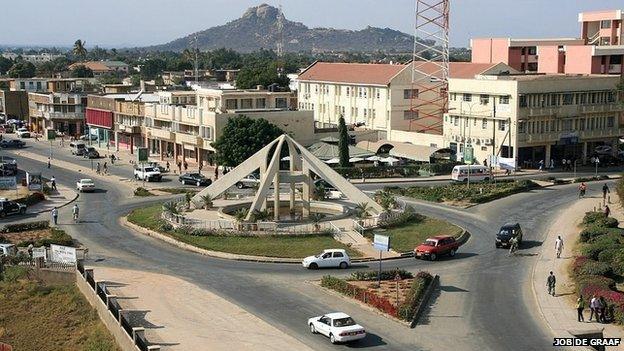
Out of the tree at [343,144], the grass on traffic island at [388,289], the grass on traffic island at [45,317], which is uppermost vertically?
the tree at [343,144]

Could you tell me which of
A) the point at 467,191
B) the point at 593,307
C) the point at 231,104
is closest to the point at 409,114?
the point at 231,104

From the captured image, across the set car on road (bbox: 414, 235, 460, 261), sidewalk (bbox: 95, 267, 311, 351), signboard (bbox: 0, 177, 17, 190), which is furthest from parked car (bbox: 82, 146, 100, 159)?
car on road (bbox: 414, 235, 460, 261)

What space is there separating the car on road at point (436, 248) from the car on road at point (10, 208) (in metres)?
33.7

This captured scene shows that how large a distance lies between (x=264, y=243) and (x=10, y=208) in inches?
971

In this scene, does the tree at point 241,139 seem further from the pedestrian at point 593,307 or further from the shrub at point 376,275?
the pedestrian at point 593,307

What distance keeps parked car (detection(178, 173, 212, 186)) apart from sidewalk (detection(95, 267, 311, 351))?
36.4 meters

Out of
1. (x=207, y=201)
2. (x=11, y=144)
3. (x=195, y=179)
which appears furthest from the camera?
(x=11, y=144)

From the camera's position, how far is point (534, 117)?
91938mm

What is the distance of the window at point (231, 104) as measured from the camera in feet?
339

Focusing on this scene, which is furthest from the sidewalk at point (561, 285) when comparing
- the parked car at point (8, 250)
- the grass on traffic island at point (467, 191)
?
the parked car at point (8, 250)

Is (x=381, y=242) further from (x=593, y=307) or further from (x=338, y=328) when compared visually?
(x=593, y=307)

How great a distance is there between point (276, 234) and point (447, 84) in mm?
51757

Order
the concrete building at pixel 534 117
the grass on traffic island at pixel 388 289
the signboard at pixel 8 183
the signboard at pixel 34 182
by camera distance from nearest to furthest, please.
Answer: the grass on traffic island at pixel 388 289
the signboard at pixel 34 182
the signboard at pixel 8 183
the concrete building at pixel 534 117

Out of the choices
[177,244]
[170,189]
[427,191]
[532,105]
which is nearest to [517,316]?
[177,244]
